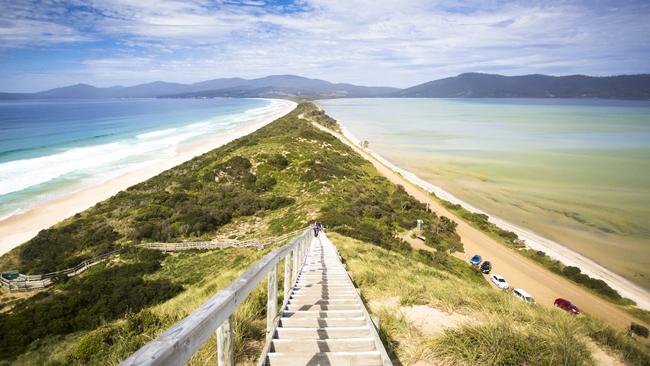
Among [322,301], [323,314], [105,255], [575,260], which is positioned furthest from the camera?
Answer: [575,260]

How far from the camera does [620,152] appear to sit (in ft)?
220

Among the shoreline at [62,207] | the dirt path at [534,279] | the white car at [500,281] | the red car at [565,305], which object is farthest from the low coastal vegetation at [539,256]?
the shoreline at [62,207]

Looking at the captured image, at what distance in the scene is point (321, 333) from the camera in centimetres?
380

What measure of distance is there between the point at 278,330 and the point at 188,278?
14.4 metres

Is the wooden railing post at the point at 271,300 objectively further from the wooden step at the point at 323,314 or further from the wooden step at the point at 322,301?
the wooden step at the point at 322,301

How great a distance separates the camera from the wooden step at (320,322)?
412 cm

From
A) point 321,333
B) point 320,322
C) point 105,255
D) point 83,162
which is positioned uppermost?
point 321,333

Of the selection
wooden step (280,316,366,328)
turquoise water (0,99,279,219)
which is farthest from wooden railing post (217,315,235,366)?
turquoise water (0,99,279,219)

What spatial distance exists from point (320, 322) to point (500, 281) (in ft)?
65.2

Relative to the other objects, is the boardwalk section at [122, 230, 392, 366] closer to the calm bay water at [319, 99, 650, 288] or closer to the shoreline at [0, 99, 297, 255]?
the calm bay water at [319, 99, 650, 288]

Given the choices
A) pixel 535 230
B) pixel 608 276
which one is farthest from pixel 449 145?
pixel 608 276

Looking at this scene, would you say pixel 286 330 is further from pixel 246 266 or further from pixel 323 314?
pixel 246 266

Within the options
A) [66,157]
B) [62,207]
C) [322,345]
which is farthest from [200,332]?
[66,157]

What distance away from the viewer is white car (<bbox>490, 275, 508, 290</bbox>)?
20.0 meters
